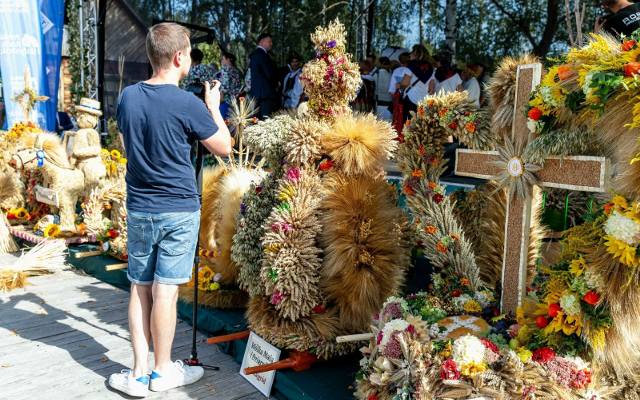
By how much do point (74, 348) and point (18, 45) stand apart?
5.79 meters

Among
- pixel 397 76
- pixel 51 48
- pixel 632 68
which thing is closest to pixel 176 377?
pixel 632 68

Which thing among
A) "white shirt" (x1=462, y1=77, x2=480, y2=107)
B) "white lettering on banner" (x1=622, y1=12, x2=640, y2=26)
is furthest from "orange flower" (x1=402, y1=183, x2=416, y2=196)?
"white shirt" (x1=462, y1=77, x2=480, y2=107)

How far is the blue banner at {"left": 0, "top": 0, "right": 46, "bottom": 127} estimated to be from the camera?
779cm

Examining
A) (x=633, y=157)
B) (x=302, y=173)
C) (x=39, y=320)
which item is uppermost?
(x=633, y=157)

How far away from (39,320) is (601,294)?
3.73 m

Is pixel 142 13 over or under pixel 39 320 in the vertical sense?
over

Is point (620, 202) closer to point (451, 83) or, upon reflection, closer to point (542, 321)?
point (542, 321)

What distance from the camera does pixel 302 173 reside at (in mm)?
2980

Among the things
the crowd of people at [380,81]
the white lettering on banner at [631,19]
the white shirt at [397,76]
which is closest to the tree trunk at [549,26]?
the crowd of people at [380,81]

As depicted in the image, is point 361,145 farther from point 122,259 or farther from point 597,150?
point 122,259

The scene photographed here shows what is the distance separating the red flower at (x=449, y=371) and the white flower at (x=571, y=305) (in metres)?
0.45

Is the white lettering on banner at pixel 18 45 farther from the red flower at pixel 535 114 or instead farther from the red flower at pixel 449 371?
the red flower at pixel 449 371

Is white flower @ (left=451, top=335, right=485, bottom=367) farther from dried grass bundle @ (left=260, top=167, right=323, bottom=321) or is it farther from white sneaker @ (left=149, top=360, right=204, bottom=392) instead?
white sneaker @ (left=149, top=360, right=204, bottom=392)

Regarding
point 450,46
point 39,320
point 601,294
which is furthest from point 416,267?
point 450,46
